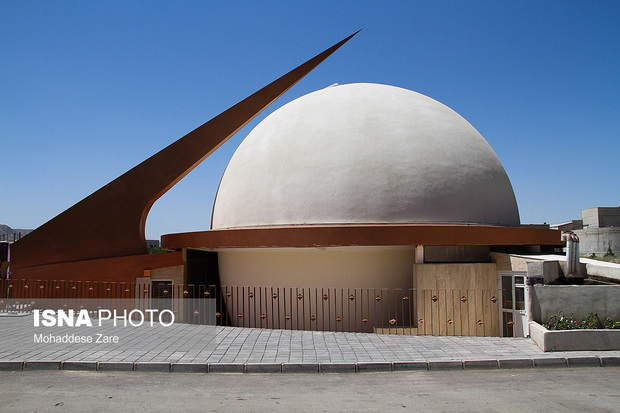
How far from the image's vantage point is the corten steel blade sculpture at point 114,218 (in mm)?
14352

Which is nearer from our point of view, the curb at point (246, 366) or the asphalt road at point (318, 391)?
the asphalt road at point (318, 391)

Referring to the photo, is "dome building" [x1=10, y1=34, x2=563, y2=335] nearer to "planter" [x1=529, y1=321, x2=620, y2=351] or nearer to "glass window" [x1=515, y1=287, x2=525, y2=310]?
"glass window" [x1=515, y1=287, x2=525, y2=310]

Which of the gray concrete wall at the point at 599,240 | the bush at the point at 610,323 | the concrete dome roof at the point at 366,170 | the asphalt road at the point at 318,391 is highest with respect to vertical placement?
the concrete dome roof at the point at 366,170

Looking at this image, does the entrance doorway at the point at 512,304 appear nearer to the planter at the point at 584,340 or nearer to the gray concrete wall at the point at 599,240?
the planter at the point at 584,340

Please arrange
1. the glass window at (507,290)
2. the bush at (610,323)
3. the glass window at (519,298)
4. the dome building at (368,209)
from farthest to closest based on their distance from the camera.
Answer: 1. the glass window at (507,290)
2. the glass window at (519,298)
3. the dome building at (368,209)
4. the bush at (610,323)

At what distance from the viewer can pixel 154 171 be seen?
14.6 meters

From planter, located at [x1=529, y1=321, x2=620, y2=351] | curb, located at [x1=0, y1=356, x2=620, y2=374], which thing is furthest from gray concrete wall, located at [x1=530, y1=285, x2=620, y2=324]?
curb, located at [x1=0, y1=356, x2=620, y2=374]

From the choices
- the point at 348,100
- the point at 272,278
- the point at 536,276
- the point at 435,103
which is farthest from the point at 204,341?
the point at 435,103

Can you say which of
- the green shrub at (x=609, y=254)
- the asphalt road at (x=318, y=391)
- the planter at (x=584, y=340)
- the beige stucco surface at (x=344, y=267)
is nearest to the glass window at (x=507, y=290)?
the beige stucco surface at (x=344, y=267)

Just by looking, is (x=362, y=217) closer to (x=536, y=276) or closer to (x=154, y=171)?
(x=536, y=276)

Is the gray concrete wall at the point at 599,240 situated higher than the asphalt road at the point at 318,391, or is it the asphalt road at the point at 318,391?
the gray concrete wall at the point at 599,240

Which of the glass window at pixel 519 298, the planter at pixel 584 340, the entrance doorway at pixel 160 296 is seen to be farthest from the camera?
the entrance doorway at pixel 160 296

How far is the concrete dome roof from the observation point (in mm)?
13438

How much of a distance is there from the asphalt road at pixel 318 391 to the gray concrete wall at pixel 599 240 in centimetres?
2630
